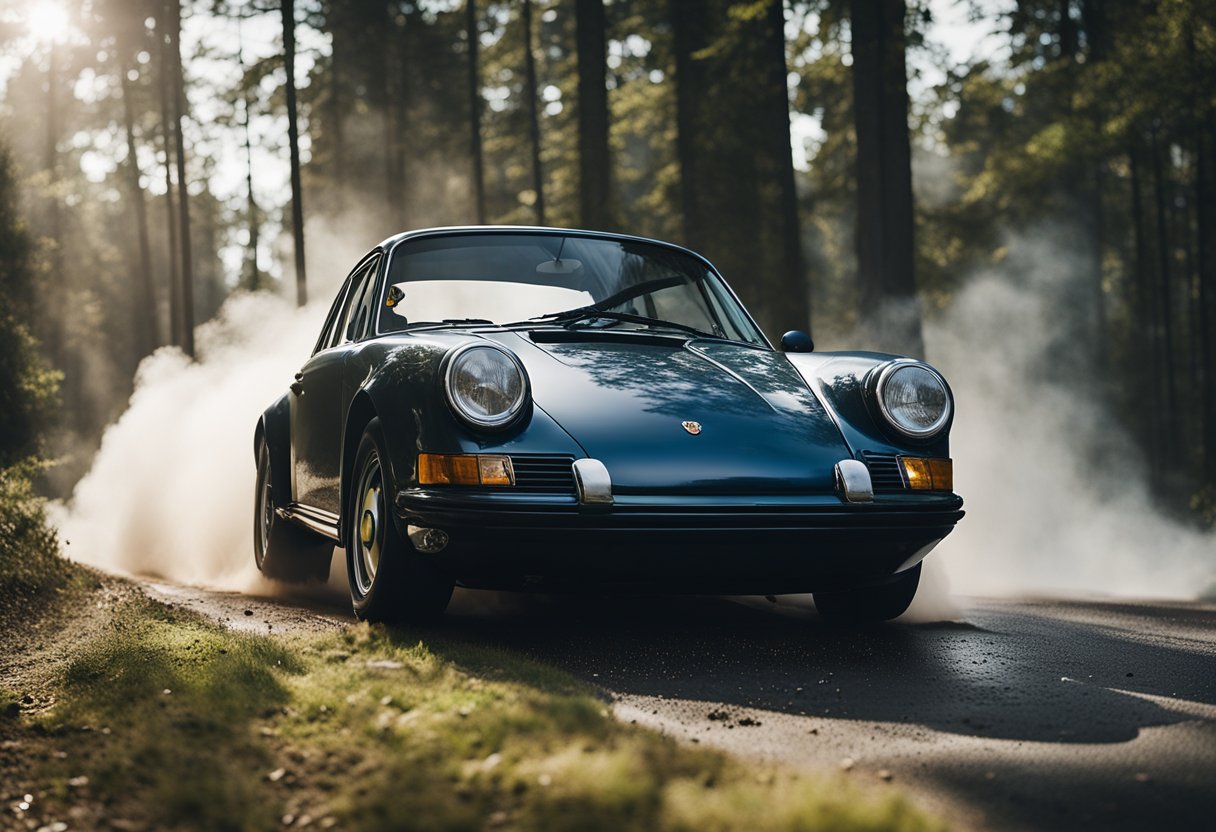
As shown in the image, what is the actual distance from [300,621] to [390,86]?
3501 cm

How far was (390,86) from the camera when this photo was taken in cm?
3875

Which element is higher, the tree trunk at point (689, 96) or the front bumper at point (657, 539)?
the tree trunk at point (689, 96)

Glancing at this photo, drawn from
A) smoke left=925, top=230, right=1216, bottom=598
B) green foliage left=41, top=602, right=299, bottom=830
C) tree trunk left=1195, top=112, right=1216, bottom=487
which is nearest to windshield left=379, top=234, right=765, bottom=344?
green foliage left=41, top=602, right=299, bottom=830

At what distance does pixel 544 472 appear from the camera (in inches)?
179

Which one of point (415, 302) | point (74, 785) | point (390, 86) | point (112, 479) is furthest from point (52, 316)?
point (74, 785)

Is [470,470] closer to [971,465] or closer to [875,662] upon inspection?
[875,662]

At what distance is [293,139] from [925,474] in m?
21.5

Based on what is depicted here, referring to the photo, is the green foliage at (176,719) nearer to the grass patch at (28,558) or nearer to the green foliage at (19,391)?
the grass patch at (28,558)

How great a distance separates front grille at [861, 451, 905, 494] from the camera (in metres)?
4.88

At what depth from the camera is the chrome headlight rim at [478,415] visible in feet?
15.0

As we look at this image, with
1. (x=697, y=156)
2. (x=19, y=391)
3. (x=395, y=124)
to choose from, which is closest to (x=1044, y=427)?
(x=697, y=156)

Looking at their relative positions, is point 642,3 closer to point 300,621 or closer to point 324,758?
point 300,621

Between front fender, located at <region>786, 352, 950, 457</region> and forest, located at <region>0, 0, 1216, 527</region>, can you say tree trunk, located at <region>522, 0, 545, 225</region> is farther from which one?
front fender, located at <region>786, 352, 950, 457</region>

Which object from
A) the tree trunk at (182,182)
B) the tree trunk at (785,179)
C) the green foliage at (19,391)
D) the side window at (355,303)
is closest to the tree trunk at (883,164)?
the tree trunk at (785,179)
